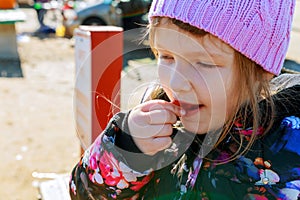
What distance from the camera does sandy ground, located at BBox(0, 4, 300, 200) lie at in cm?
338

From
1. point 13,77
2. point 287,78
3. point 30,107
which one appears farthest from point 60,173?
point 13,77

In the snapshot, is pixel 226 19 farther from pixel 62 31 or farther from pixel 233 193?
pixel 62 31

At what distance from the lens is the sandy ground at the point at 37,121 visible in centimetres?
338

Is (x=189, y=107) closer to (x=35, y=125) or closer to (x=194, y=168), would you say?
(x=194, y=168)

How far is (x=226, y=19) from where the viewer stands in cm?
112

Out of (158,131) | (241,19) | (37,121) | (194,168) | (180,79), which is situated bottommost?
(37,121)

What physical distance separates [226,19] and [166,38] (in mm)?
149

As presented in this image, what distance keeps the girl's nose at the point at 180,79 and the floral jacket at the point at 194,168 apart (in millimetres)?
170

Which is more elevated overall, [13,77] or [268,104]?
[268,104]

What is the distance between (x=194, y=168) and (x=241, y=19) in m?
0.38

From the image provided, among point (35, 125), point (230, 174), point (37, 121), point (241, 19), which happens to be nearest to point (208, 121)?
point (230, 174)

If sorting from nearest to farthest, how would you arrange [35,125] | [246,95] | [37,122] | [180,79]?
[180,79] → [246,95] → [35,125] → [37,122]

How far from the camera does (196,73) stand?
3.54ft

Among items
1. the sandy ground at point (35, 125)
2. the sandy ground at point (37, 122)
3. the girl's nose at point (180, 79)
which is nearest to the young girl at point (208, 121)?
the girl's nose at point (180, 79)
